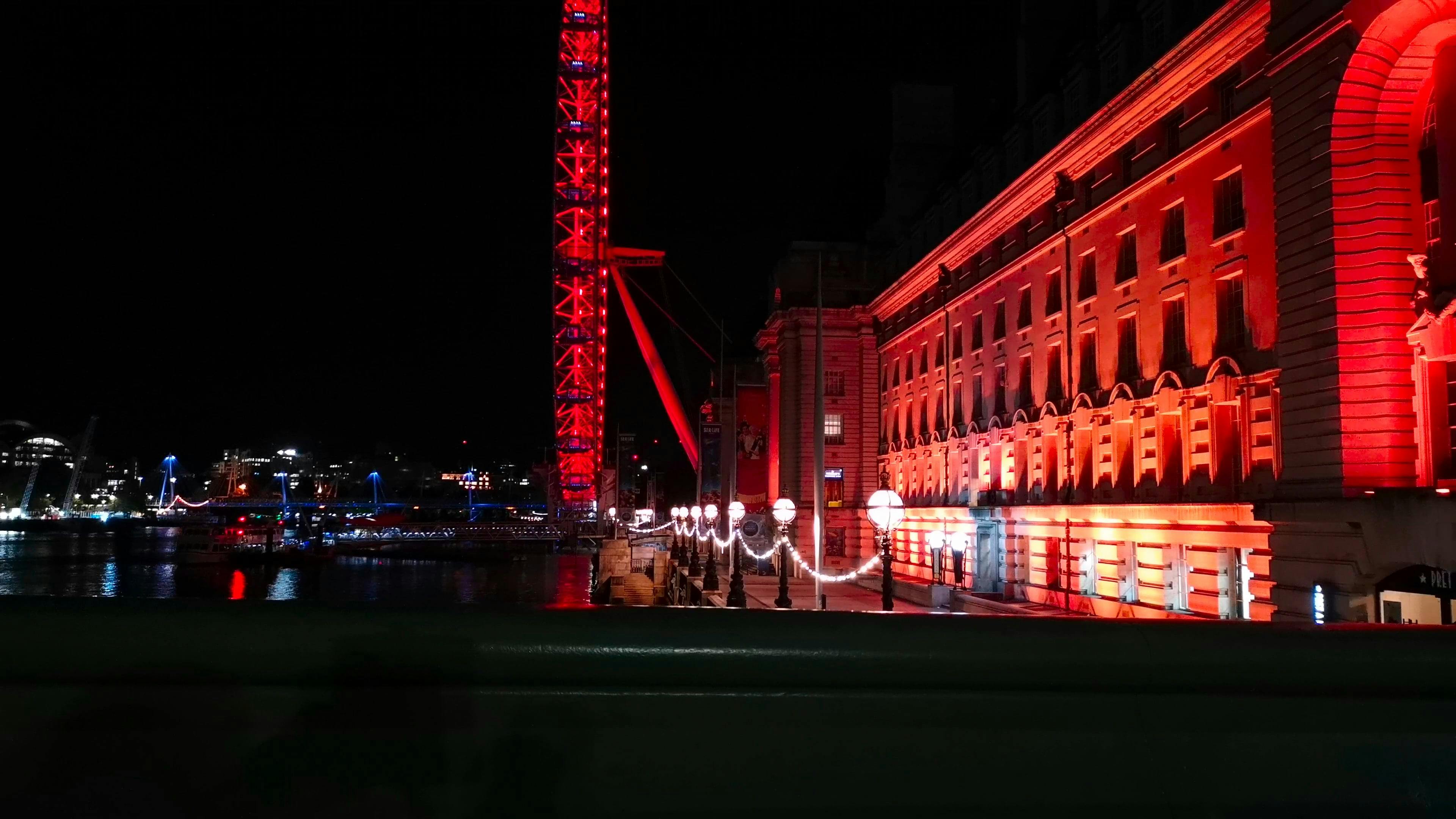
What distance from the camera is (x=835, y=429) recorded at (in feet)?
202

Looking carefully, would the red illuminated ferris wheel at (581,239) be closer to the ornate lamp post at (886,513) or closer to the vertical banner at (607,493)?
the vertical banner at (607,493)

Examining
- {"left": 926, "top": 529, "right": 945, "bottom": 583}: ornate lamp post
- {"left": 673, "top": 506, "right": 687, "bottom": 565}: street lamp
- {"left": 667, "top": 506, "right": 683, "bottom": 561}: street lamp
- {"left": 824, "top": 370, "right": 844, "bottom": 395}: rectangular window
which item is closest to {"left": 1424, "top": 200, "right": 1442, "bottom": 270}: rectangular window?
{"left": 926, "top": 529, "right": 945, "bottom": 583}: ornate lamp post

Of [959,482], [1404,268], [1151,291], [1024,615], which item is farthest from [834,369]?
[1024,615]

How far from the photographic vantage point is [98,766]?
9.43 feet

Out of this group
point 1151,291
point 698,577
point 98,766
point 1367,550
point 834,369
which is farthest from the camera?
point 834,369

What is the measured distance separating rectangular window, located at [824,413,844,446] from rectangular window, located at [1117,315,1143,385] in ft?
96.2

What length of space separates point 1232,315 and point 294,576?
85.8m

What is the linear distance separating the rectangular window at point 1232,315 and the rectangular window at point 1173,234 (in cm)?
233

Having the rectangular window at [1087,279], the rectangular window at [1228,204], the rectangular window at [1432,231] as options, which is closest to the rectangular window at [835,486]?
the rectangular window at [1087,279]

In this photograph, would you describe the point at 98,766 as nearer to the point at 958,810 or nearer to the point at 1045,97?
the point at 958,810

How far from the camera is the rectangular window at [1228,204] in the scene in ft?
86.0

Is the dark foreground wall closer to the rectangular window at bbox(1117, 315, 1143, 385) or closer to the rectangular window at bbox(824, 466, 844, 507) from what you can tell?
the rectangular window at bbox(1117, 315, 1143, 385)

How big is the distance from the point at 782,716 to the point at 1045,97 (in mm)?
37592

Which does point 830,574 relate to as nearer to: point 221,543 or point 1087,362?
point 1087,362
